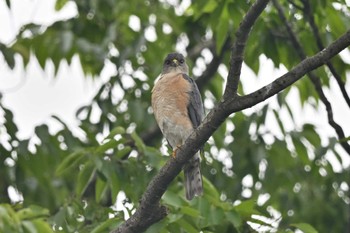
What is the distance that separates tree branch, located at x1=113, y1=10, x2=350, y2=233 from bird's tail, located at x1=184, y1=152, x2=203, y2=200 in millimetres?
893

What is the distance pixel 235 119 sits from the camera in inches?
340

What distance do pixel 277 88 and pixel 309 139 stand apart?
11.0ft

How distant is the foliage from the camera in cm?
627

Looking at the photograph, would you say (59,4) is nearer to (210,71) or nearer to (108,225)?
(210,71)

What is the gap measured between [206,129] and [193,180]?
68.5 inches

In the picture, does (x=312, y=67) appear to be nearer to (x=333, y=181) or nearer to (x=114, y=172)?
(x=114, y=172)

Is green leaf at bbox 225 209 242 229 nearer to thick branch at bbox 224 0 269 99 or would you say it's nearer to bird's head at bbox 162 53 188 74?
thick branch at bbox 224 0 269 99

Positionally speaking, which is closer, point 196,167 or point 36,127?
point 196,167

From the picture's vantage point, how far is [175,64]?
311 inches

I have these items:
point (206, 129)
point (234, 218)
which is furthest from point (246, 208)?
point (206, 129)

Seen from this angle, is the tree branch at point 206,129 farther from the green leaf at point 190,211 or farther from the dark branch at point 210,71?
the dark branch at point 210,71

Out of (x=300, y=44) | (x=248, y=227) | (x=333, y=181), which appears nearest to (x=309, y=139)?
(x=333, y=181)

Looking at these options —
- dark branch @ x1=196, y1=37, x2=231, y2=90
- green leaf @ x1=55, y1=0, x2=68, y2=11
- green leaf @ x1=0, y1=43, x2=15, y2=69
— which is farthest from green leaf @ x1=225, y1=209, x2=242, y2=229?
green leaf @ x1=55, y1=0, x2=68, y2=11

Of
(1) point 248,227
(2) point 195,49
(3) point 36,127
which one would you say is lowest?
(1) point 248,227
